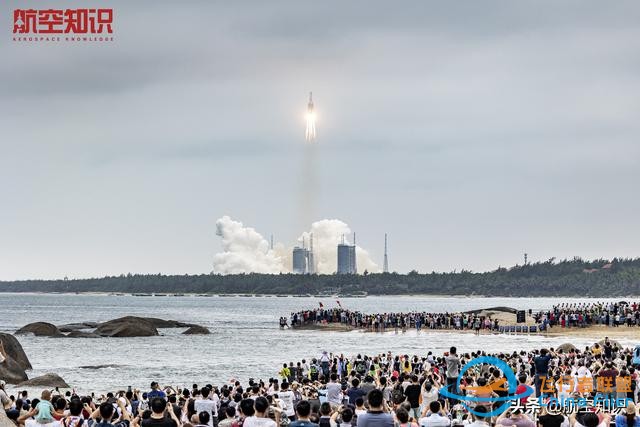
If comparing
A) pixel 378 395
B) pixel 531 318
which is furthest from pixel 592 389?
pixel 531 318

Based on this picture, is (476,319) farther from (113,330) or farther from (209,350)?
(113,330)

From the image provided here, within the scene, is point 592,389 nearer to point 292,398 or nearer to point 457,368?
point 457,368

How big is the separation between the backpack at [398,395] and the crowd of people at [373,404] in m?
0.04

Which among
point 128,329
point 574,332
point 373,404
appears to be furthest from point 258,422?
point 128,329

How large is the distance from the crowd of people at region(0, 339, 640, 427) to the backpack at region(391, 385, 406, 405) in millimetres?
38

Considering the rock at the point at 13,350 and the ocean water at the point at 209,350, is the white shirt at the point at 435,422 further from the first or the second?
the rock at the point at 13,350

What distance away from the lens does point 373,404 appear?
43.0 ft

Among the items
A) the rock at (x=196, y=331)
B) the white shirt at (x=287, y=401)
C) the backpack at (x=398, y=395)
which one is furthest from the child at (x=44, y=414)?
the rock at (x=196, y=331)

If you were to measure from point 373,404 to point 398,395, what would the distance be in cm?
1053

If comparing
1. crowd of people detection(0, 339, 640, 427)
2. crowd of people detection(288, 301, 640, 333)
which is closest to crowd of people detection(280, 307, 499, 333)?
crowd of people detection(288, 301, 640, 333)

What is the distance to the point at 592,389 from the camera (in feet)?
83.0

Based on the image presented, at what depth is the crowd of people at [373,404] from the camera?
44.1 ft

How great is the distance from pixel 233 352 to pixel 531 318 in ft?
101

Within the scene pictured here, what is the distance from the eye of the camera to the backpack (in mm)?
22516
